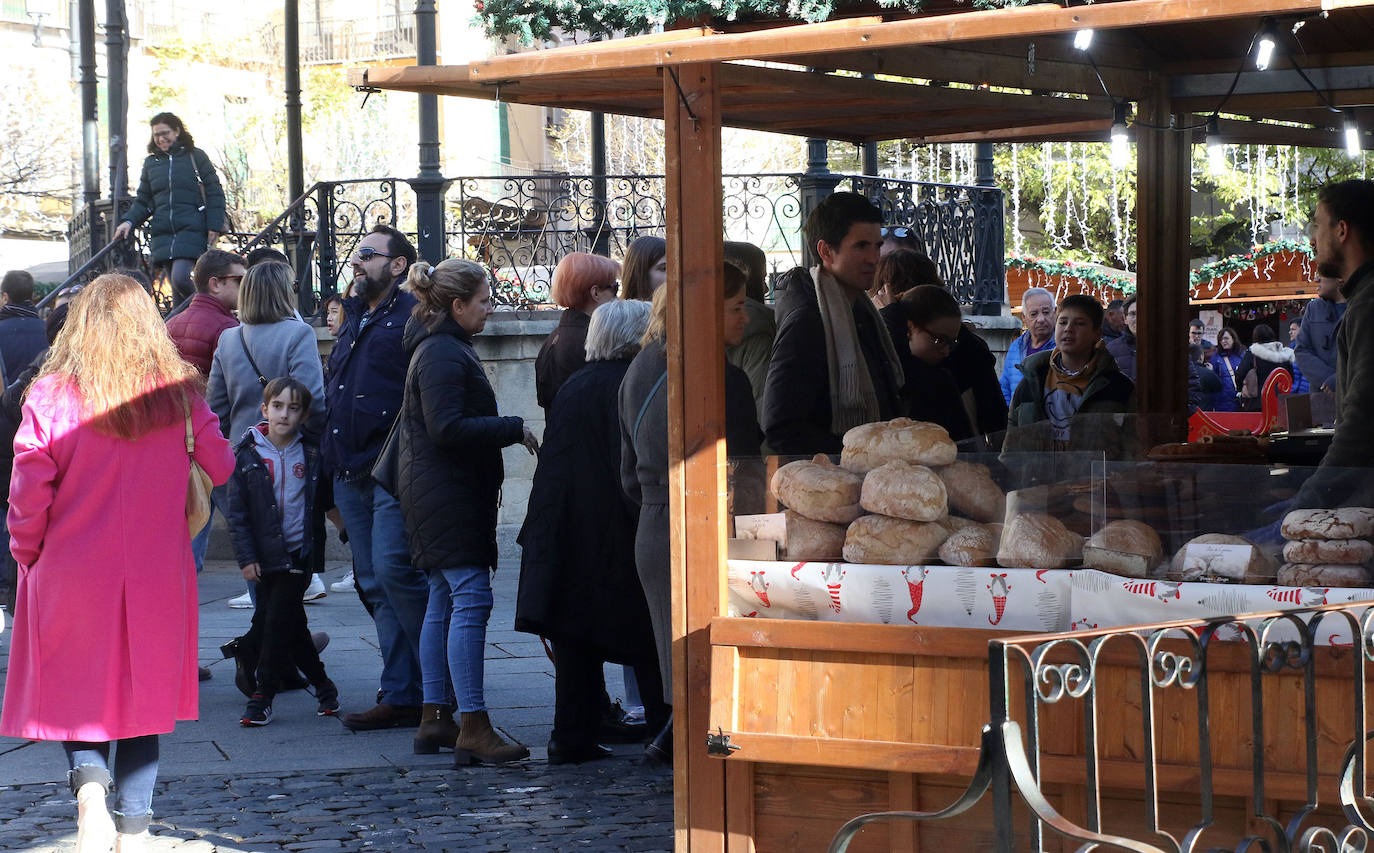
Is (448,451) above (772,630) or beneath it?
above

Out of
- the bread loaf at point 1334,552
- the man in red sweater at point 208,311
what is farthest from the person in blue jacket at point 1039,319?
the bread loaf at point 1334,552

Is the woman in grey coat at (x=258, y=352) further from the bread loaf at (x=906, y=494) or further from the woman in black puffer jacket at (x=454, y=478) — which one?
Answer: the bread loaf at (x=906, y=494)

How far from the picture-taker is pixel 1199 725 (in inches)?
117

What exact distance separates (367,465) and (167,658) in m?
1.75

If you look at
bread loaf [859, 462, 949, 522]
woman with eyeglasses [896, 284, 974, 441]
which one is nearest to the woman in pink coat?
bread loaf [859, 462, 949, 522]

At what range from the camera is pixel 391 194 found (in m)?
12.0

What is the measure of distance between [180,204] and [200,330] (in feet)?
13.3

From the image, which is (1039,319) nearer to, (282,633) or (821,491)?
(282,633)

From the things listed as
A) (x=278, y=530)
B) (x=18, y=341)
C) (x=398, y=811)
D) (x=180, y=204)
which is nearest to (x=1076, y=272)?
(x=180, y=204)

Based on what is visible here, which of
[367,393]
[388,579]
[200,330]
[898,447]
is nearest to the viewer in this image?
[898,447]

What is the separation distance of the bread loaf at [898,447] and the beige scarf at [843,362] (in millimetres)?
755

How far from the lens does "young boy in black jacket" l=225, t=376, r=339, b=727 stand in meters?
6.43

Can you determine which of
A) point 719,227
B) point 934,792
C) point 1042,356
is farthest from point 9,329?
point 934,792

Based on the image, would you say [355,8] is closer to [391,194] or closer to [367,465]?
[391,194]
